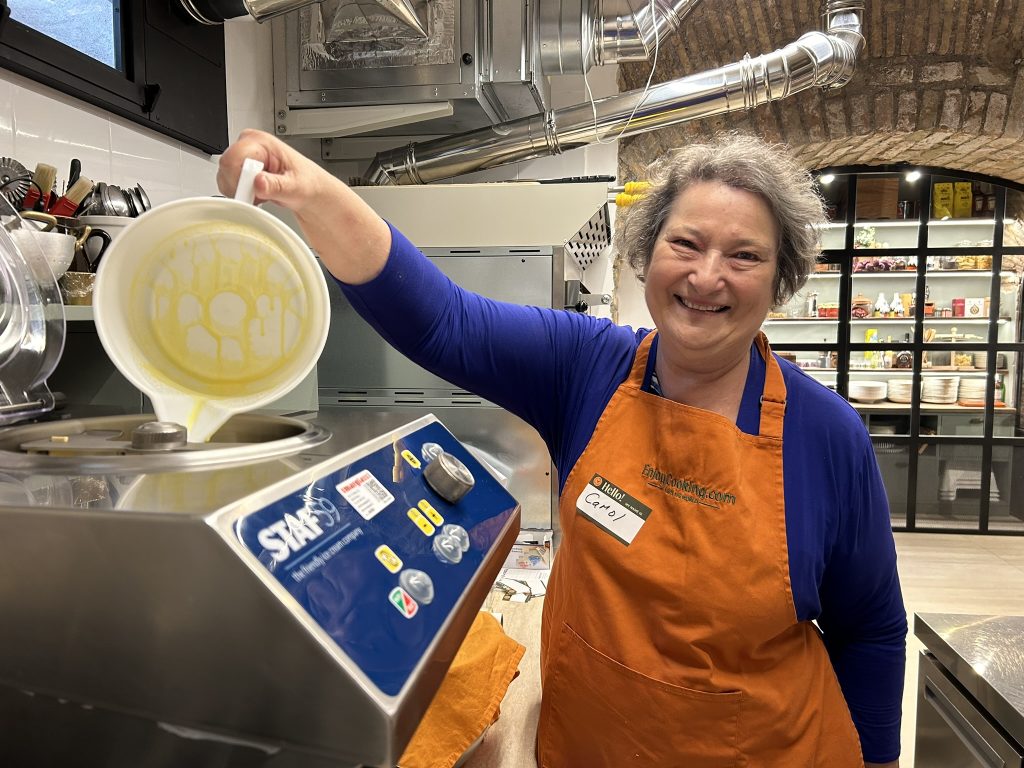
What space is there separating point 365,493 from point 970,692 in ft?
4.26

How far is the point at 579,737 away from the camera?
948 mm

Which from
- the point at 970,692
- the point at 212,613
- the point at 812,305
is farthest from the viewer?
the point at 812,305

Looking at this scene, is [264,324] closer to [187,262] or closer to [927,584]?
[187,262]

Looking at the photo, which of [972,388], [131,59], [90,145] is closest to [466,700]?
[90,145]

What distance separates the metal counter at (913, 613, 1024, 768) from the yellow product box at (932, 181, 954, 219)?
174 inches

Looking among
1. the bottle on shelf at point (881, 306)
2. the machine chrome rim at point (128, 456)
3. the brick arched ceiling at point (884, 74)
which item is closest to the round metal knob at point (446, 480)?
the machine chrome rim at point (128, 456)

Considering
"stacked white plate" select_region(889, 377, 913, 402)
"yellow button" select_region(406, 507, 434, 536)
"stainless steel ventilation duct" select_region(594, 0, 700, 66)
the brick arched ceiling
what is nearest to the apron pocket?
"yellow button" select_region(406, 507, 434, 536)

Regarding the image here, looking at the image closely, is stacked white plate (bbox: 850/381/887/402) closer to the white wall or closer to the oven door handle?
the oven door handle

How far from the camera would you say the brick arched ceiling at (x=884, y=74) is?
135 inches

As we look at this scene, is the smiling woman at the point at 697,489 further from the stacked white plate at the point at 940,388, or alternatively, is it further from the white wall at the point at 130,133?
the stacked white plate at the point at 940,388

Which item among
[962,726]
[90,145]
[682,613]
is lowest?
[962,726]

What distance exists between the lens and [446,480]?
0.66 metres

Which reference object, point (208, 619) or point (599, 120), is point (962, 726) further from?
point (599, 120)

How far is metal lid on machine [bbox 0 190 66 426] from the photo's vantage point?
0.73 metres
